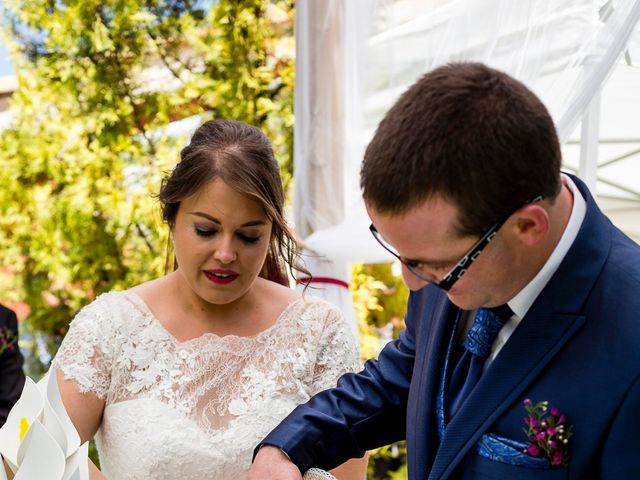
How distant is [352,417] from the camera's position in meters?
1.93

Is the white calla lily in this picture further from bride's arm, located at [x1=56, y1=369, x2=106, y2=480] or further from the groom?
bride's arm, located at [x1=56, y1=369, x2=106, y2=480]

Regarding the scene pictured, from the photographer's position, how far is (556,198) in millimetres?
1521

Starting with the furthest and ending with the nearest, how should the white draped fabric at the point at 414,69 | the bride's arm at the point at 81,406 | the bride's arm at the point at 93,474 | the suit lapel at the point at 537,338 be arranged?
1. the white draped fabric at the point at 414,69
2. the bride's arm at the point at 81,406
3. the bride's arm at the point at 93,474
4. the suit lapel at the point at 537,338

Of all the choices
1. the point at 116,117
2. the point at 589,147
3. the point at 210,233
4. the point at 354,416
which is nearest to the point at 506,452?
the point at 354,416

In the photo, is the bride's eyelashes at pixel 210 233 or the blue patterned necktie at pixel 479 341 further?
the bride's eyelashes at pixel 210 233

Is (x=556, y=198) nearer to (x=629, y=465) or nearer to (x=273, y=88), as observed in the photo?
(x=629, y=465)

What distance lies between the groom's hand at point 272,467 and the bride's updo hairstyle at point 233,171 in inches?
31.4

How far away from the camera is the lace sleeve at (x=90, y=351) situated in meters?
2.47

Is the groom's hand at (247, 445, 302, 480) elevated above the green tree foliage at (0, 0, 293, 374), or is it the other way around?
the groom's hand at (247, 445, 302, 480)

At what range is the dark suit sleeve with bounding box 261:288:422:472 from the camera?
1.88 meters

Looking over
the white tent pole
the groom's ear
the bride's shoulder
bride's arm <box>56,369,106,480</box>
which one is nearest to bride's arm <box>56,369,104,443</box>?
bride's arm <box>56,369,106,480</box>

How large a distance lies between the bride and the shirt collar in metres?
1.01

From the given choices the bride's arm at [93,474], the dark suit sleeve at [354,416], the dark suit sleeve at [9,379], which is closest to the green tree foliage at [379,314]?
the dark suit sleeve at [9,379]

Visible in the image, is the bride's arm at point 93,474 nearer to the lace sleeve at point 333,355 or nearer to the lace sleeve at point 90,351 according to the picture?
the lace sleeve at point 90,351
